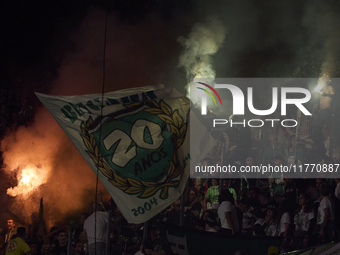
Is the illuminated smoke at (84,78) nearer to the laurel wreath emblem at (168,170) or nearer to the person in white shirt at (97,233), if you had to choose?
the person in white shirt at (97,233)

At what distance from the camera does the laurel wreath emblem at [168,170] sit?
595cm

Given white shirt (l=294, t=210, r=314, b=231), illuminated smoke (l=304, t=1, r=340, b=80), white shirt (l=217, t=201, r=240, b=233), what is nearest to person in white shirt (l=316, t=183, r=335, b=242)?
white shirt (l=294, t=210, r=314, b=231)

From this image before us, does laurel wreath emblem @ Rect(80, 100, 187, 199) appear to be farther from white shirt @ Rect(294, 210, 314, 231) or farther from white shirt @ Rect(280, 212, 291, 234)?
white shirt @ Rect(294, 210, 314, 231)

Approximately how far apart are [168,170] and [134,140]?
56cm

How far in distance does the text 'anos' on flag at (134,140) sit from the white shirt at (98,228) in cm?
146

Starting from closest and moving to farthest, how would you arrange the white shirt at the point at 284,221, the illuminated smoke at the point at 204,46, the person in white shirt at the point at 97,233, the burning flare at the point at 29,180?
the white shirt at the point at 284,221, the person in white shirt at the point at 97,233, the burning flare at the point at 29,180, the illuminated smoke at the point at 204,46

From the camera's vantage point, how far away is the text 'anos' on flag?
19.5 feet

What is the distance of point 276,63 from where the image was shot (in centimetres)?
1235

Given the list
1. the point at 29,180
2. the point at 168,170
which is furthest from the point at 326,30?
the point at 29,180

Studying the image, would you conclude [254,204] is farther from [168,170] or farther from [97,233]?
[97,233]

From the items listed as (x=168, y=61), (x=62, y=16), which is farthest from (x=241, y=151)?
(x=62, y=16)

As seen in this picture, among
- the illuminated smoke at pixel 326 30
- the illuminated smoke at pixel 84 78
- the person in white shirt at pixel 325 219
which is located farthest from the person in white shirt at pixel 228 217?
the illuminated smoke at pixel 84 78

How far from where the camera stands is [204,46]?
12.9 m

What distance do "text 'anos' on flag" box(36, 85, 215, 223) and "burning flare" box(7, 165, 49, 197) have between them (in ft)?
→ 22.9
